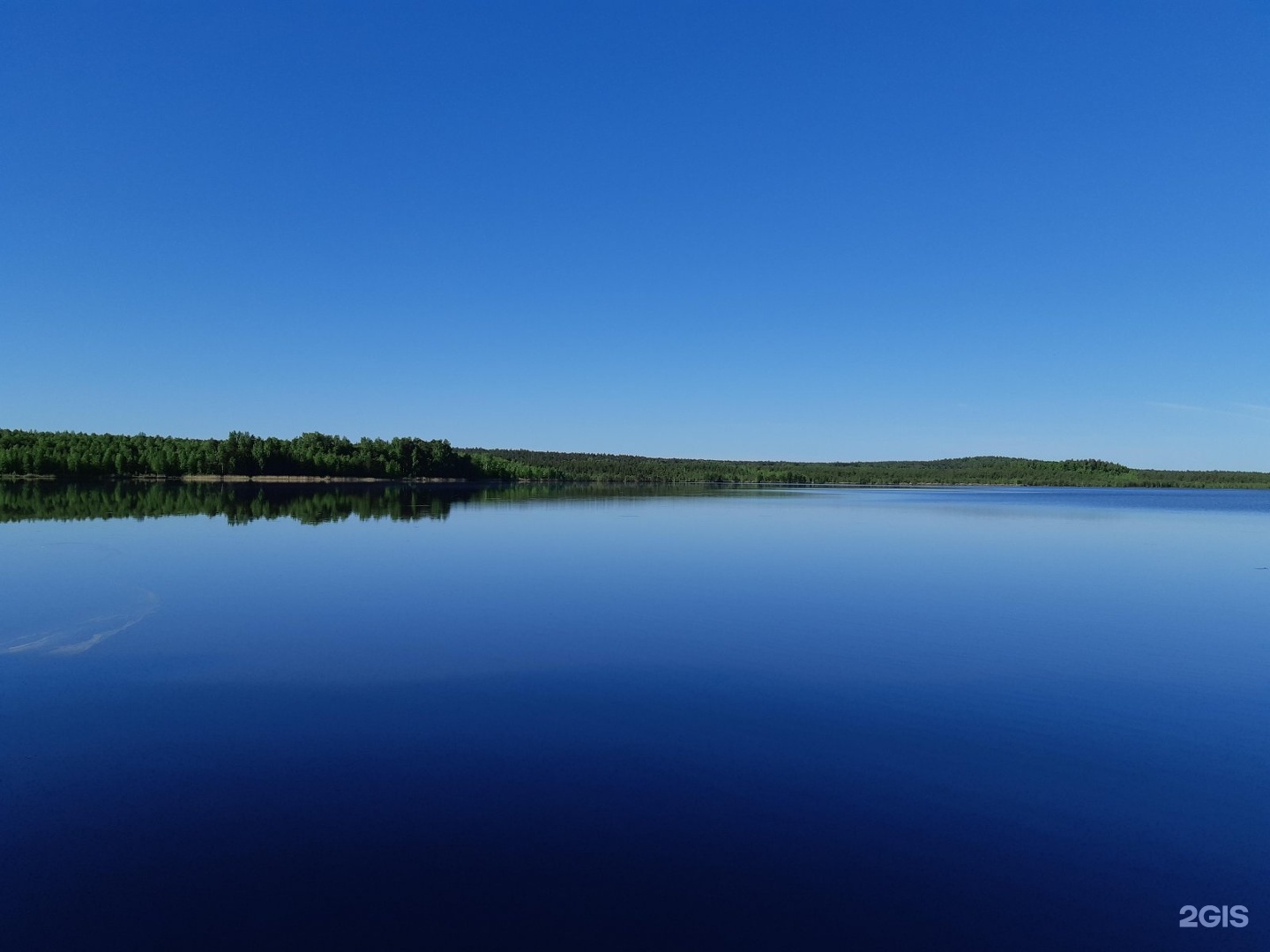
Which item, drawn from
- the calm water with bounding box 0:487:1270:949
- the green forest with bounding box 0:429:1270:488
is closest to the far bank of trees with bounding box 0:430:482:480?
the green forest with bounding box 0:429:1270:488

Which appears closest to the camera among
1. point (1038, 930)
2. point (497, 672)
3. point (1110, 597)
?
point (1038, 930)

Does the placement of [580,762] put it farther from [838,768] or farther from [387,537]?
[387,537]

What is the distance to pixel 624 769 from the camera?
781cm

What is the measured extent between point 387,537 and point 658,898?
28.4m

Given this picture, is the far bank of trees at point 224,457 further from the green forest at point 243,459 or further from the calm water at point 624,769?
the calm water at point 624,769

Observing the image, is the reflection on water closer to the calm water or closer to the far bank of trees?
the calm water

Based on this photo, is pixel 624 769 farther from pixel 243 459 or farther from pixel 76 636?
pixel 243 459

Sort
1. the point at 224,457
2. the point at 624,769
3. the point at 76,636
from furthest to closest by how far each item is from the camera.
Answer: the point at 224,457 < the point at 76,636 < the point at 624,769

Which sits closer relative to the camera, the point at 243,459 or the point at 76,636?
the point at 76,636

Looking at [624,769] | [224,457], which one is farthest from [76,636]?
[224,457]

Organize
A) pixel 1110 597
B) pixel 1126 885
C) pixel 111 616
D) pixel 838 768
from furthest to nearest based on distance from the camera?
pixel 1110 597, pixel 111 616, pixel 838 768, pixel 1126 885

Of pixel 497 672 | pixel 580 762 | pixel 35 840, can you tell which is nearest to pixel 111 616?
pixel 497 672

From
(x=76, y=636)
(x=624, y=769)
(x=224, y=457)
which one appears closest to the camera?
(x=624, y=769)

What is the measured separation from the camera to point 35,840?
6.16m
